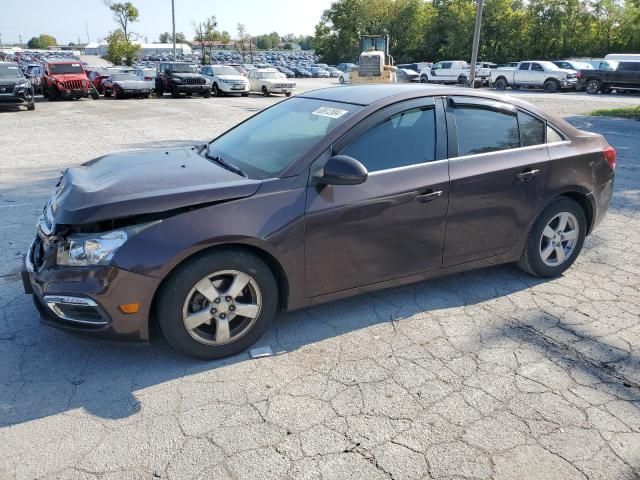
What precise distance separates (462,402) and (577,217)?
8.02 ft

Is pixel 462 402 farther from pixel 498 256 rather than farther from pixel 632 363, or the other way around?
pixel 498 256

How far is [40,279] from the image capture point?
307cm

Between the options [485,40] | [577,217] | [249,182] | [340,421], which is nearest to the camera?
[340,421]

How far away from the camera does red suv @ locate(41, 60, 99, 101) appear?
2242 cm

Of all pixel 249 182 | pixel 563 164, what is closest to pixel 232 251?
pixel 249 182

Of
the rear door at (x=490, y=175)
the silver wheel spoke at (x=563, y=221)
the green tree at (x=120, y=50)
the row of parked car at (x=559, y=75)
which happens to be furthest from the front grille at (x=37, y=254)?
the green tree at (x=120, y=50)

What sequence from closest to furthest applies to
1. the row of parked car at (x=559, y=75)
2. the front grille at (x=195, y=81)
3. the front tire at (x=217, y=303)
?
the front tire at (x=217, y=303) < the front grille at (x=195, y=81) < the row of parked car at (x=559, y=75)

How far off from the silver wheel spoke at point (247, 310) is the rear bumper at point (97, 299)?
523 millimetres

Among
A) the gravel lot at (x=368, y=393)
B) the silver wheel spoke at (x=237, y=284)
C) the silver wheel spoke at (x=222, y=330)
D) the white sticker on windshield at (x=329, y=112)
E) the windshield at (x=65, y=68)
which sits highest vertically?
the windshield at (x=65, y=68)

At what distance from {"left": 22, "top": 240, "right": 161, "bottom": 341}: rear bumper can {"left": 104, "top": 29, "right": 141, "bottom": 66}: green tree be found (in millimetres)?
61114

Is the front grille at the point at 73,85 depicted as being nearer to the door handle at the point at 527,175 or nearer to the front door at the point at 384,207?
the front door at the point at 384,207

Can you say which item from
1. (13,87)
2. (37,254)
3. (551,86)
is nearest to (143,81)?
(13,87)

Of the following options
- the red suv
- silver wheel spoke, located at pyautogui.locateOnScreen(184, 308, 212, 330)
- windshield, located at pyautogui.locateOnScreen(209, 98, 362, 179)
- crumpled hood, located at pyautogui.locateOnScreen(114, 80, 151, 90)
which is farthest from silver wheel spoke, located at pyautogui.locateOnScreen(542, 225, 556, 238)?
crumpled hood, located at pyautogui.locateOnScreen(114, 80, 151, 90)

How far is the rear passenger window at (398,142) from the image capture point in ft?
11.7
